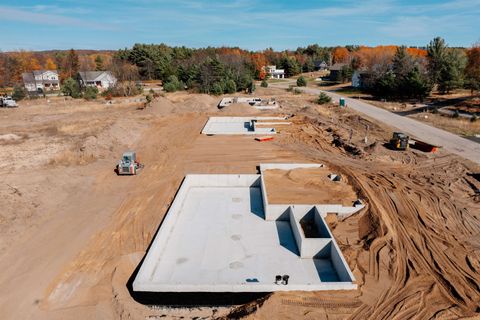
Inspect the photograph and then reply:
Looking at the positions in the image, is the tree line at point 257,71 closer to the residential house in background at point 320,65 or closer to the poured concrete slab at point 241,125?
the residential house in background at point 320,65

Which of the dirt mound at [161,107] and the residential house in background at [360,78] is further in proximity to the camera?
the residential house in background at [360,78]

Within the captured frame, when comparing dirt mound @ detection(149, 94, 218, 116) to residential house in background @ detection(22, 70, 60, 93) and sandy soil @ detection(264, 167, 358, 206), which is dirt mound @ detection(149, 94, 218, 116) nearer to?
sandy soil @ detection(264, 167, 358, 206)

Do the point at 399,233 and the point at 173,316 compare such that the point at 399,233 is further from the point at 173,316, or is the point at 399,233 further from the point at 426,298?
the point at 173,316

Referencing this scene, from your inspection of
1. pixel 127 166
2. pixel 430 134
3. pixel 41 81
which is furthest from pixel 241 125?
pixel 41 81

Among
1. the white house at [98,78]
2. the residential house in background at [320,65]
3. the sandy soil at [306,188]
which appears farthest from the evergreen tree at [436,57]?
the white house at [98,78]

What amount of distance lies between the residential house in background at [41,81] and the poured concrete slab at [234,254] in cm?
6312

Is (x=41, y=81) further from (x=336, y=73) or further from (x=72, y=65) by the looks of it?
(x=336, y=73)

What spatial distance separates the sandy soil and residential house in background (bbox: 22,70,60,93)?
62.6m

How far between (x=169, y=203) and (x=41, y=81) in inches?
2653

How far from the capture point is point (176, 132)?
2620 cm

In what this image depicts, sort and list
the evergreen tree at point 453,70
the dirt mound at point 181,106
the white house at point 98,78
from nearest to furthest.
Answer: the dirt mound at point 181,106 → the evergreen tree at point 453,70 → the white house at point 98,78

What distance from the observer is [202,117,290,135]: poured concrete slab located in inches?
1005

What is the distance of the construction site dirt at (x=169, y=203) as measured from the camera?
827cm

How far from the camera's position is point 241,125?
28.9m
